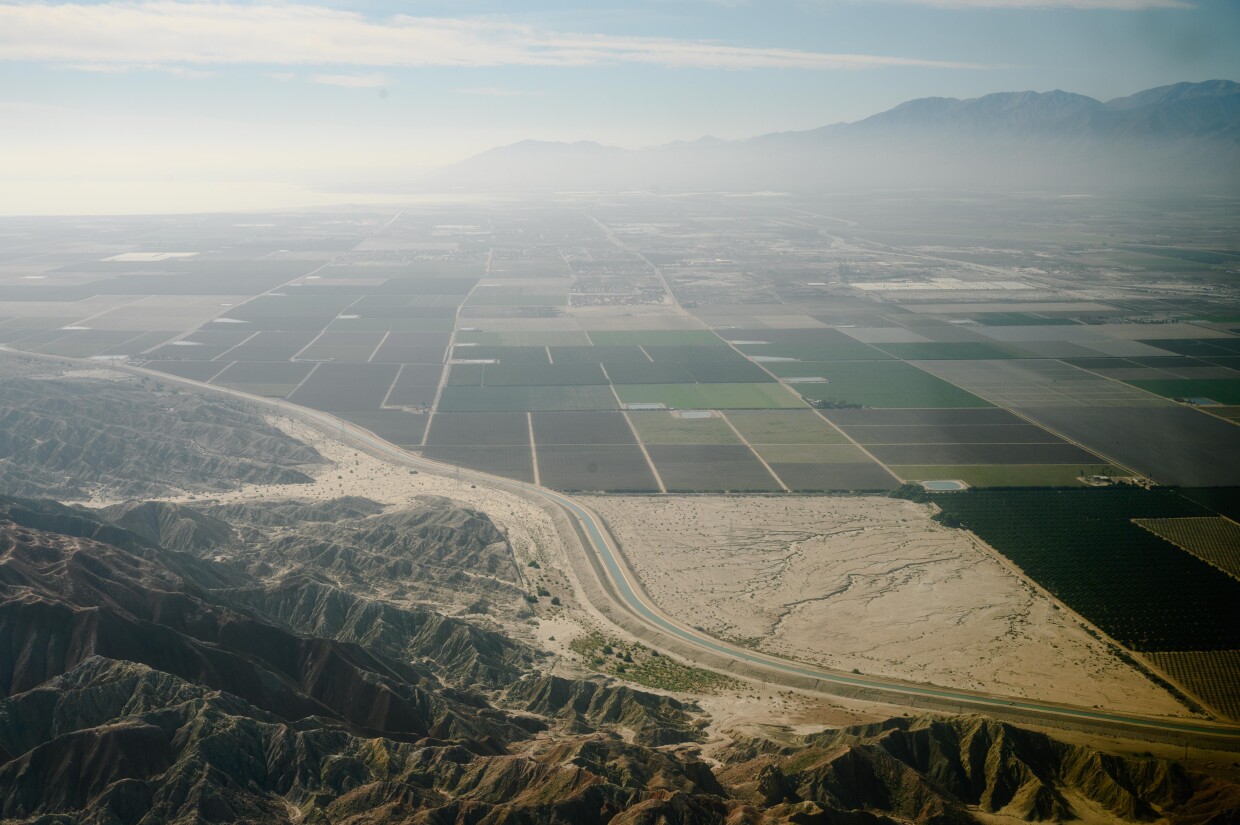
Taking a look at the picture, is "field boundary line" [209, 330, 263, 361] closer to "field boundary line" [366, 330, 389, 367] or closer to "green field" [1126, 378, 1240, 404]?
"field boundary line" [366, 330, 389, 367]

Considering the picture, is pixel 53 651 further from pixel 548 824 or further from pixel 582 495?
pixel 582 495

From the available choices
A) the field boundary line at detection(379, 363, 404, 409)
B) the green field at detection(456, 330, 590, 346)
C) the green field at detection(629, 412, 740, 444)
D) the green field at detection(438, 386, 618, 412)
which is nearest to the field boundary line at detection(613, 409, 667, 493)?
the green field at detection(629, 412, 740, 444)

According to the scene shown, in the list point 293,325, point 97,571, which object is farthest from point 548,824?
point 293,325

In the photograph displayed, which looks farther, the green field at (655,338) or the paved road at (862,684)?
the green field at (655,338)

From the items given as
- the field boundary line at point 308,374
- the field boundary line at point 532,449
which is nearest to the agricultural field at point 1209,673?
the field boundary line at point 532,449

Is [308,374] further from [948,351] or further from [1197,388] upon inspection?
[1197,388]

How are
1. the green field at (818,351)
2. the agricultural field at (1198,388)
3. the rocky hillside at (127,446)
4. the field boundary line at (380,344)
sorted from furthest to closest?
1. the green field at (818,351)
2. the field boundary line at (380,344)
3. the agricultural field at (1198,388)
4. the rocky hillside at (127,446)

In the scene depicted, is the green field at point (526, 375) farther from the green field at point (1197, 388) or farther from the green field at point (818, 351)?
the green field at point (1197, 388)
